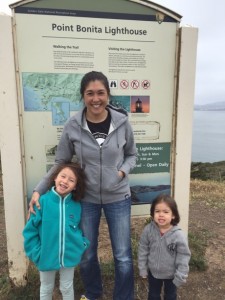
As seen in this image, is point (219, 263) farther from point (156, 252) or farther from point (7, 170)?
point (7, 170)

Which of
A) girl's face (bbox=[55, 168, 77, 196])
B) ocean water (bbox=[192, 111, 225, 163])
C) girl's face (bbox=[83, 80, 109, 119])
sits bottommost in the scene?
ocean water (bbox=[192, 111, 225, 163])

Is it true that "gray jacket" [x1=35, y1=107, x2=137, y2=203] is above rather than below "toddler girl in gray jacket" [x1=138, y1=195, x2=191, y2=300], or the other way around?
above

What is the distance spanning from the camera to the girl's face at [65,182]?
8.52 ft

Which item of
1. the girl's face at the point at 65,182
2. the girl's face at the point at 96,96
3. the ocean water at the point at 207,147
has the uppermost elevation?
the girl's face at the point at 96,96

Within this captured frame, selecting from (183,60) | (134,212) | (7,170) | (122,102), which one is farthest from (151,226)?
(183,60)

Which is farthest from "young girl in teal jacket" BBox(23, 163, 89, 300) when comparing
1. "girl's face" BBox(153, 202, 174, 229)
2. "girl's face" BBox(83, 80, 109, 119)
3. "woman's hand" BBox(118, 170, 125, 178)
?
"girl's face" BBox(153, 202, 174, 229)

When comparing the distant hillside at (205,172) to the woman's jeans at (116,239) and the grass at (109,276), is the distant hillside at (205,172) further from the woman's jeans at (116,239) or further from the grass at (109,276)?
the woman's jeans at (116,239)

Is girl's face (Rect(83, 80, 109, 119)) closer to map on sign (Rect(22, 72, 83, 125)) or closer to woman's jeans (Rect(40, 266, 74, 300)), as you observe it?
→ map on sign (Rect(22, 72, 83, 125))

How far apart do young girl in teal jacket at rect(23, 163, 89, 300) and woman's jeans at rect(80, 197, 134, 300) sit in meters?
0.15

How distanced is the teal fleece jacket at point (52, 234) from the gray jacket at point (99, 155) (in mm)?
211

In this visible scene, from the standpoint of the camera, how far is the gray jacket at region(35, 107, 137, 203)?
2660 millimetres

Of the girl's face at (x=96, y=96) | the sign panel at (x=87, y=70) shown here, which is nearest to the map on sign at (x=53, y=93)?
the sign panel at (x=87, y=70)

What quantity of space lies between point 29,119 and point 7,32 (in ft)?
2.66

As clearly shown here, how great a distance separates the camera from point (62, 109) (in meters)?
3.19
